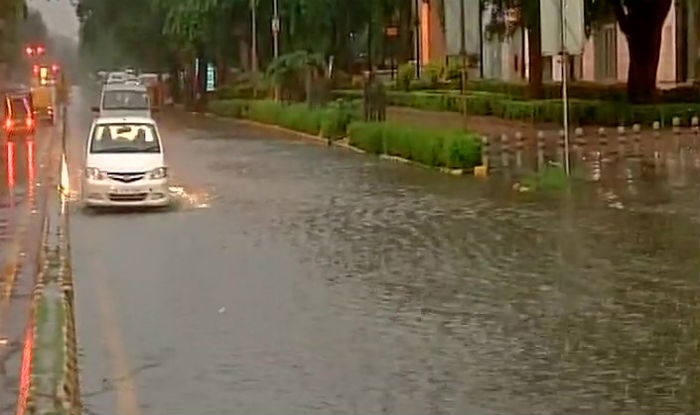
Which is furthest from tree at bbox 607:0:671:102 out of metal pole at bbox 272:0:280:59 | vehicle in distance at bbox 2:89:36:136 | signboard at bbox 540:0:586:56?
metal pole at bbox 272:0:280:59

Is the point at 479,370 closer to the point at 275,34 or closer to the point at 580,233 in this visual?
the point at 580,233

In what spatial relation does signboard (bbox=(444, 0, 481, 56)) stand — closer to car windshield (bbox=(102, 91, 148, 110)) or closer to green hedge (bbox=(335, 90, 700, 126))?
green hedge (bbox=(335, 90, 700, 126))

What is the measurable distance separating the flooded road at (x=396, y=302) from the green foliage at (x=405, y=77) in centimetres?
4558

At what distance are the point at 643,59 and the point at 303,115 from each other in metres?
11.3

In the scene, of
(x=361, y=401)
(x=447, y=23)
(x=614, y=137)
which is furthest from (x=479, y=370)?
(x=614, y=137)

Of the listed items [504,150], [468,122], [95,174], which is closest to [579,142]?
[504,150]

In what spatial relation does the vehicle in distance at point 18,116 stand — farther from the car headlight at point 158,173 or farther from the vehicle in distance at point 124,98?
the car headlight at point 158,173

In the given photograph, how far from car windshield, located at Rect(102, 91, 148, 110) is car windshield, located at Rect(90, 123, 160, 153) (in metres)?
33.8

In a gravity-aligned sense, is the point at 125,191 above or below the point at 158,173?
below

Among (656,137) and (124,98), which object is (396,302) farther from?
(124,98)

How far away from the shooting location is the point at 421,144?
1302 inches

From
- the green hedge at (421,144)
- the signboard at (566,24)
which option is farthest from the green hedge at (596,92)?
the signboard at (566,24)

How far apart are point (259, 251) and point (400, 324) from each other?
5.67m

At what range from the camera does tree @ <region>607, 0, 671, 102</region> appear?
152 ft
